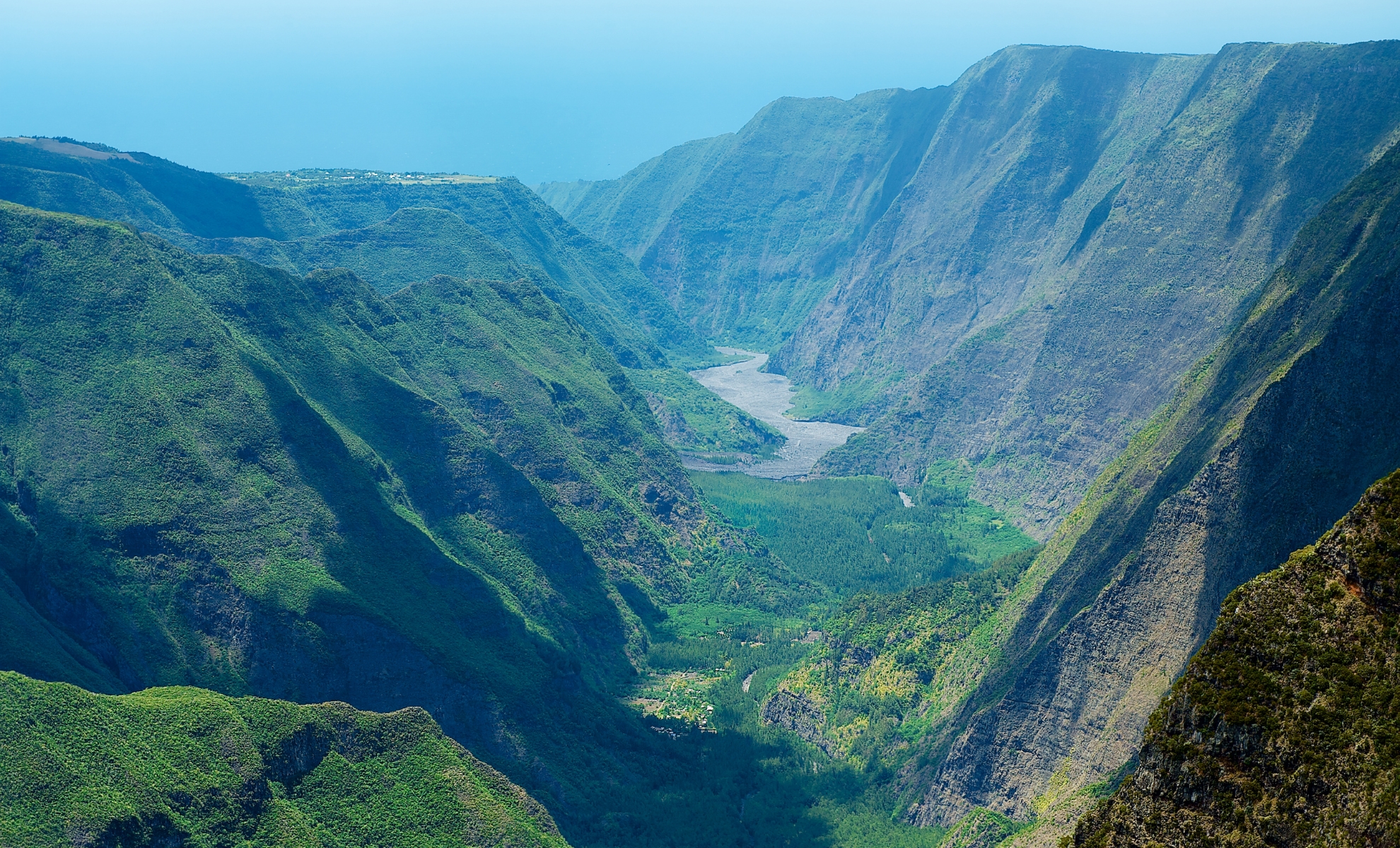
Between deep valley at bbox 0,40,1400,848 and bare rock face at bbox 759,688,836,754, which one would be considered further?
bare rock face at bbox 759,688,836,754

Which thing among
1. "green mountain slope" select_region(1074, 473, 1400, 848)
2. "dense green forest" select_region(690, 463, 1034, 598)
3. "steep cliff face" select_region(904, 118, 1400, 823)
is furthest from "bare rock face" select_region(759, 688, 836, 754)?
"green mountain slope" select_region(1074, 473, 1400, 848)

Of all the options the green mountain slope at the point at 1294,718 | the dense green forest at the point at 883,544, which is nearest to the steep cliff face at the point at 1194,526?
the green mountain slope at the point at 1294,718

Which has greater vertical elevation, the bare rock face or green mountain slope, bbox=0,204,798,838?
green mountain slope, bbox=0,204,798,838

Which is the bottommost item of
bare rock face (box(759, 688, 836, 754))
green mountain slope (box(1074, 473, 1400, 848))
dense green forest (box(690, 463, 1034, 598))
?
bare rock face (box(759, 688, 836, 754))

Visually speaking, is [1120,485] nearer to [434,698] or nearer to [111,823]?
[434,698]

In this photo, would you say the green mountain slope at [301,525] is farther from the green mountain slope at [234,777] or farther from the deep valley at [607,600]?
the green mountain slope at [234,777]

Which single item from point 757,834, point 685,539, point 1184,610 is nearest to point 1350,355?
point 1184,610

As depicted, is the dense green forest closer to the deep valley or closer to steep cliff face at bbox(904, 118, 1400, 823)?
the deep valley

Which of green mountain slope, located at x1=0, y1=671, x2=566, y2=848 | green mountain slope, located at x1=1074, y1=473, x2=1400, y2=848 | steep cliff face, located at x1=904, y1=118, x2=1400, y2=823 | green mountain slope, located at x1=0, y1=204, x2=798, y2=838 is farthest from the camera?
green mountain slope, located at x1=0, y1=204, x2=798, y2=838
